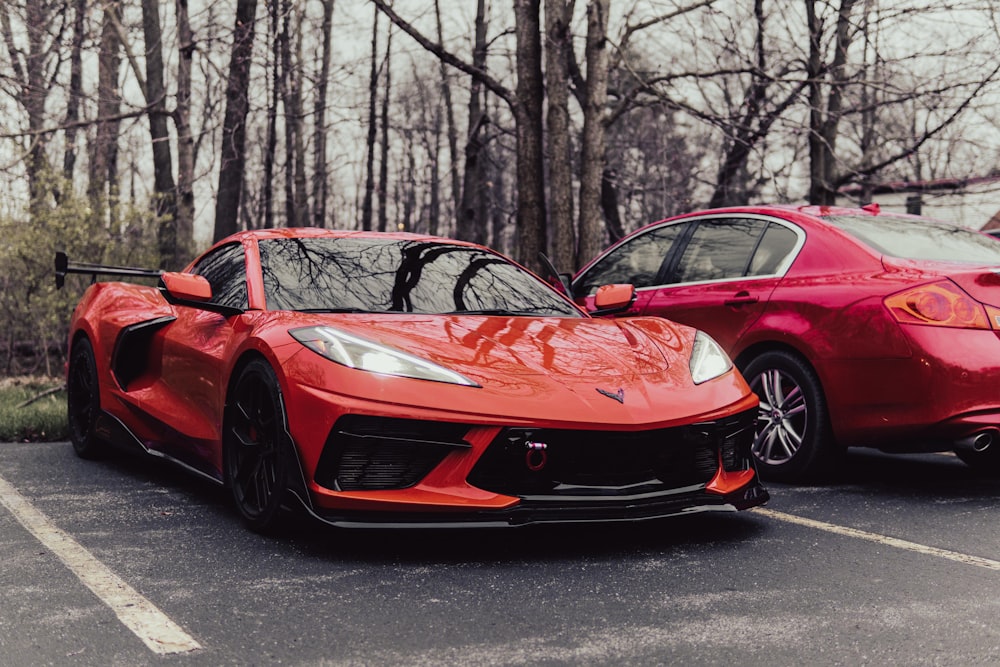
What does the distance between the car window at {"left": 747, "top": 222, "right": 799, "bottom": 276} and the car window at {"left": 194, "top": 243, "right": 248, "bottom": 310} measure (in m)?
2.88

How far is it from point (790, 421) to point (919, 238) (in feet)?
4.02

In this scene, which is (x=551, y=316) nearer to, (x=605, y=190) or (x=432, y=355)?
(x=432, y=355)

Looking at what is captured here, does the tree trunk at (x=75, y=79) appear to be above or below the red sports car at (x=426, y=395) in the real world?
above

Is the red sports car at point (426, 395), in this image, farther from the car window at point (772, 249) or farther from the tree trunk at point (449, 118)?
the tree trunk at point (449, 118)

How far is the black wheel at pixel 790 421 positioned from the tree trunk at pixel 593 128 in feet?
20.5

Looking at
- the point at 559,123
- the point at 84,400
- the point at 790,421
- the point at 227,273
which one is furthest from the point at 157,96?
the point at 790,421

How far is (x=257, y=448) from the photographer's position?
14.2 feet

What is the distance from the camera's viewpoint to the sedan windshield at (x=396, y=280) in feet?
15.9

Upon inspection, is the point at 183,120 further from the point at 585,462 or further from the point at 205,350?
the point at 585,462

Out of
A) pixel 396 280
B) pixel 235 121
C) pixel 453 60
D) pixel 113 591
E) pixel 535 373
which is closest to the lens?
pixel 113 591

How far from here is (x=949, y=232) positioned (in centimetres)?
612

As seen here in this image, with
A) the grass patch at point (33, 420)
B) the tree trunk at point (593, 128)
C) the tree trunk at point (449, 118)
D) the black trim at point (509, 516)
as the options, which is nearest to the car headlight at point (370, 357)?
the black trim at point (509, 516)

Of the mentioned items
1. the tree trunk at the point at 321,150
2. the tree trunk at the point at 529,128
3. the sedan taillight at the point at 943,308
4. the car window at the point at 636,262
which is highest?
the tree trunk at the point at 321,150

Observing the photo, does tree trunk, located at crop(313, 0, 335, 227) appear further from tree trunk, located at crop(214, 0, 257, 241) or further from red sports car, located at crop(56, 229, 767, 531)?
red sports car, located at crop(56, 229, 767, 531)
